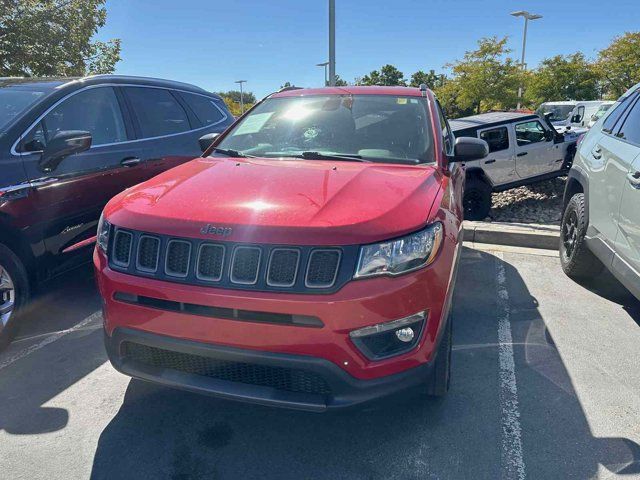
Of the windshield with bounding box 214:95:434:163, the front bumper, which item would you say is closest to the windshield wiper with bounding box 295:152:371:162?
the windshield with bounding box 214:95:434:163

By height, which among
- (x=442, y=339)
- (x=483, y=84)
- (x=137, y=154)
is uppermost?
(x=483, y=84)

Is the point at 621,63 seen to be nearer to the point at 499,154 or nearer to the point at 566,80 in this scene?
the point at 566,80

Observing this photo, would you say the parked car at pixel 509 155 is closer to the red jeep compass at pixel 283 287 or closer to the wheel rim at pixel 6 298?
the red jeep compass at pixel 283 287

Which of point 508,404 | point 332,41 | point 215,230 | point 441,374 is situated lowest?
point 508,404

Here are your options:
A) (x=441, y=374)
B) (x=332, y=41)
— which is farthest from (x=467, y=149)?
(x=332, y=41)

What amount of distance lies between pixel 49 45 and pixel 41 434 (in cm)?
1057

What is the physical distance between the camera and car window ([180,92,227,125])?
5.32 metres

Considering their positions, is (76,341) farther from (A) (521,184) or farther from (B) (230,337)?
(A) (521,184)

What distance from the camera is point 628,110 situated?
13.2 feet

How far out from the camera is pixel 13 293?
323cm

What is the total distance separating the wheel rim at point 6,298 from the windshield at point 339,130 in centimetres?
166

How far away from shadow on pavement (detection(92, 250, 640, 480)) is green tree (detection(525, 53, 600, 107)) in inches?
1334

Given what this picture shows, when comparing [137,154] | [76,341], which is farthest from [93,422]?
[137,154]

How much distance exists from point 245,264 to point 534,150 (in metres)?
8.68
